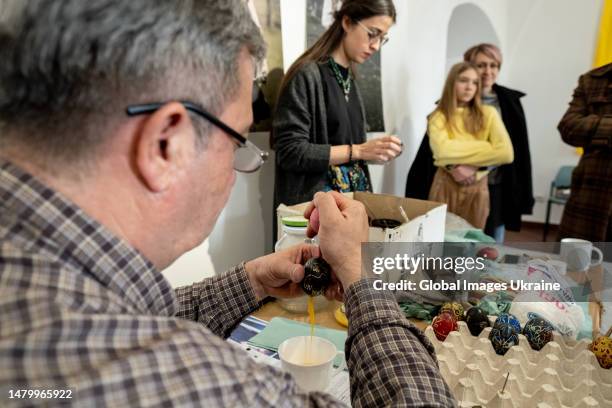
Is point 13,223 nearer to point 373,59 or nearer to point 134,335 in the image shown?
point 134,335

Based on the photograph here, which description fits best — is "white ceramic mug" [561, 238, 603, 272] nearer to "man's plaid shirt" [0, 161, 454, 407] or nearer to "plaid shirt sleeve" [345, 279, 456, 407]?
"plaid shirt sleeve" [345, 279, 456, 407]

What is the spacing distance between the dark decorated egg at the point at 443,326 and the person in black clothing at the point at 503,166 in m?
1.78

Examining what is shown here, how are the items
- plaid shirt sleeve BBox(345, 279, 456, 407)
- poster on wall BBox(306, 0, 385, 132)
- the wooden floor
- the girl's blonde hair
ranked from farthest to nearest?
the wooden floor, the girl's blonde hair, poster on wall BBox(306, 0, 385, 132), plaid shirt sleeve BBox(345, 279, 456, 407)

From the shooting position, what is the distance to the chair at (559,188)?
4.07 m

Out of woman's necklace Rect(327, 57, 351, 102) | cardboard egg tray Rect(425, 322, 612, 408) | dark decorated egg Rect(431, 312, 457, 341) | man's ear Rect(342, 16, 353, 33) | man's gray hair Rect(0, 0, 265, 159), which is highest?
man's ear Rect(342, 16, 353, 33)

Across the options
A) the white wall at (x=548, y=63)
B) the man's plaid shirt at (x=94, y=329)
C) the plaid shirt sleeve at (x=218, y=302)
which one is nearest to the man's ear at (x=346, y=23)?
the plaid shirt sleeve at (x=218, y=302)

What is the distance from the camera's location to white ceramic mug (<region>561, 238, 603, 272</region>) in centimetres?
111

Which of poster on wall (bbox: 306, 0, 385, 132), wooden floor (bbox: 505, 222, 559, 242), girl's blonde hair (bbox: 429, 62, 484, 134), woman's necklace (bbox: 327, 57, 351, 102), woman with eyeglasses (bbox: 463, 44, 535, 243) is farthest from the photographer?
wooden floor (bbox: 505, 222, 559, 242)

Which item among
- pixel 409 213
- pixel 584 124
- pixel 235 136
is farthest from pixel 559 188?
pixel 235 136

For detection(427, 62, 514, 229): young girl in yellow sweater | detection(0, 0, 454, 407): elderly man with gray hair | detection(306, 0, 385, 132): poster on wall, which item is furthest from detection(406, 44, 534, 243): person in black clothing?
detection(0, 0, 454, 407): elderly man with gray hair

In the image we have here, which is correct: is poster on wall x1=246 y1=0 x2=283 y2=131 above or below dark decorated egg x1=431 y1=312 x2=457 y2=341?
above

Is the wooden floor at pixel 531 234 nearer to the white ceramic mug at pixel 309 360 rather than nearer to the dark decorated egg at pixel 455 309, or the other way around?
the dark decorated egg at pixel 455 309

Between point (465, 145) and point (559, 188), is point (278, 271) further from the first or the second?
point (559, 188)

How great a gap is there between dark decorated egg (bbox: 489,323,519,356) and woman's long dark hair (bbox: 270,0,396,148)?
1059 mm
